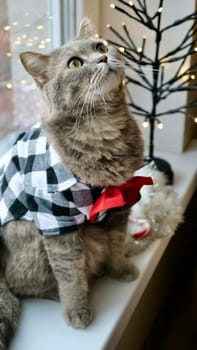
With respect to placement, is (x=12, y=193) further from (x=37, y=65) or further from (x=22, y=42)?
(x=22, y=42)

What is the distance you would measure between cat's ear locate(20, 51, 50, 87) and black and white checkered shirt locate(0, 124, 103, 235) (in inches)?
4.1

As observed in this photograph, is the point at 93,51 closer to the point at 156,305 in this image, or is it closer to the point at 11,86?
the point at 11,86

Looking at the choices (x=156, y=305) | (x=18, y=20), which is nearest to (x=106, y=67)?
(x=18, y=20)

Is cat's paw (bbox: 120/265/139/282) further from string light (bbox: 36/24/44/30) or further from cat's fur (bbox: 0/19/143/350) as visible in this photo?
string light (bbox: 36/24/44/30)

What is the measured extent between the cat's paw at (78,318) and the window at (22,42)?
0.47 metres

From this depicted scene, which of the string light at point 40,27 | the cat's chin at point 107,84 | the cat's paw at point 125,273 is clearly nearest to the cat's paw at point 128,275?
the cat's paw at point 125,273

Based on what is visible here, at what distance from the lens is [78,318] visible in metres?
0.99

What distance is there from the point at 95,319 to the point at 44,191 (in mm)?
269

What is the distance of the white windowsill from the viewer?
96 centimetres

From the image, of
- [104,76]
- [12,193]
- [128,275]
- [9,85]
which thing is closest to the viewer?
[104,76]

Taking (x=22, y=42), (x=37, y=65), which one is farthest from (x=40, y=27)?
(x=37, y=65)

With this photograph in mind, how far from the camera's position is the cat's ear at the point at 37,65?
92cm

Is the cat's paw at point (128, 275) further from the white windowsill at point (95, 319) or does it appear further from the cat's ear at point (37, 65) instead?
the cat's ear at point (37, 65)

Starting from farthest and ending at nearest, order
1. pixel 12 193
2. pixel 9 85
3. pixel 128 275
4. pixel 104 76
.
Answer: pixel 9 85 → pixel 128 275 → pixel 12 193 → pixel 104 76
